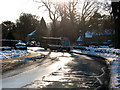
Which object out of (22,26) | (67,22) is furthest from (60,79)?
(22,26)

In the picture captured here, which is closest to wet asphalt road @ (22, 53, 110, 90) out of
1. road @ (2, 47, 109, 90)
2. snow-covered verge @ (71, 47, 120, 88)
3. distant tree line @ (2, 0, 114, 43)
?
road @ (2, 47, 109, 90)

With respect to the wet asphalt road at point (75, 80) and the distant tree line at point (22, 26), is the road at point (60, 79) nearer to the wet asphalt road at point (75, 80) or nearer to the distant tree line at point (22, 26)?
the wet asphalt road at point (75, 80)

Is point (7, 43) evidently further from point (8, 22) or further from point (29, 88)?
point (8, 22)

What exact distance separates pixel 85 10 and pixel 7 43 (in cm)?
2607

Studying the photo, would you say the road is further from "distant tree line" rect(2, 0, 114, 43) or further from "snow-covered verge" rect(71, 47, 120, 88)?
"distant tree line" rect(2, 0, 114, 43)

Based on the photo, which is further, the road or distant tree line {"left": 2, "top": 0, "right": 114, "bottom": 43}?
distant tree line {"left": 2, "top": 0, "right": 114, "bottom": 43}

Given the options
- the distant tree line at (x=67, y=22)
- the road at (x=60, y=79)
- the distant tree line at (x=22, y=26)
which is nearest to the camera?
the road at (x=60, y=79)

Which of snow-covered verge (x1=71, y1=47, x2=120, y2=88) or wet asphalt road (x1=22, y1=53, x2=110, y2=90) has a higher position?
snow-covered verge (x1=71, y1=47, x2=120, y2=88)

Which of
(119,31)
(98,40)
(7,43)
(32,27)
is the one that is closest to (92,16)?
(98,40)

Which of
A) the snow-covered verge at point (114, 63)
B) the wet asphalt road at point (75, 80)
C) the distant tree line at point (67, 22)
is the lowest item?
the wet asphalt road at point (75, 80)

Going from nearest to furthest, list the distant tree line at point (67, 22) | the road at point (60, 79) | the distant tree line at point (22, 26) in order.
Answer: the road at point (60, 79) → the distant tree line at point (67, 22) → the distant tree line at point (22, 26)

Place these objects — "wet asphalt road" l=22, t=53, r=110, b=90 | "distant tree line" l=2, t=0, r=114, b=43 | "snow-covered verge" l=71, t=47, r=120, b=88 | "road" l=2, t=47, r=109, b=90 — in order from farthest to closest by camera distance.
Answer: "distant tree line" l=2, t=0, r=114, b=43
"snow-covered verge" l=71, t=47, r=120, b=88
"road" l=2, t=47, r=109, b=90
"wet asphalt road" l=22, t=53, r=110, b=90

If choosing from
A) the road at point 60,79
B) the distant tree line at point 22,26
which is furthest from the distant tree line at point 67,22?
the road at point 60,79

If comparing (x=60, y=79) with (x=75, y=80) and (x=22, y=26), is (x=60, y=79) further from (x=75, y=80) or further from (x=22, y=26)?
(x=22, y=26)
